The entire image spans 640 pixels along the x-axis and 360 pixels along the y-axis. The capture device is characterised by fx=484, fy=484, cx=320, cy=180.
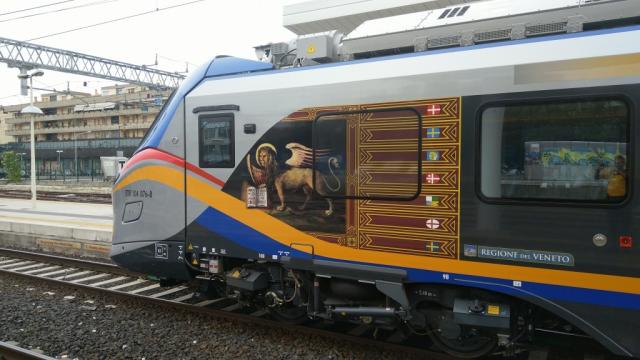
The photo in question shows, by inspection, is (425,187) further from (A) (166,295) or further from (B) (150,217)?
(A) (166,295)

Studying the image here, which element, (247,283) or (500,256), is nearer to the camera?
(500,256)

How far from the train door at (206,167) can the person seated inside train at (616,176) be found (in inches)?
153

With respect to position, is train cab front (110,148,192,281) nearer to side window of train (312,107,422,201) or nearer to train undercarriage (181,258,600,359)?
train undercarriage (181,258,600,359)

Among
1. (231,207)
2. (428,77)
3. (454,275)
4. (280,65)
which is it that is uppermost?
(280,65)

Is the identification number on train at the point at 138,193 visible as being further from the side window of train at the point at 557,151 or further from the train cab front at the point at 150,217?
the side window of train at the point at 557,151

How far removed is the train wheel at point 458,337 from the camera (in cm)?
484

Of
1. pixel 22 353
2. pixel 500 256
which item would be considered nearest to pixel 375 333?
pixel 500 256

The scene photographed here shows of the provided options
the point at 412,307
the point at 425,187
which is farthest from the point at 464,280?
the point at 425,187

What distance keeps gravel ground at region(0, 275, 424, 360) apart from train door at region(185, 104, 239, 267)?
976 mm

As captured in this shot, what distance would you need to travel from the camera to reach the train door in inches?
234

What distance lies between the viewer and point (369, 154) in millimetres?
4965

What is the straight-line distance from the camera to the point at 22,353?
5.40m

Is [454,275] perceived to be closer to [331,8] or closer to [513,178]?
[513,178]

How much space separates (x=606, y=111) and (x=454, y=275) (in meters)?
1.91
